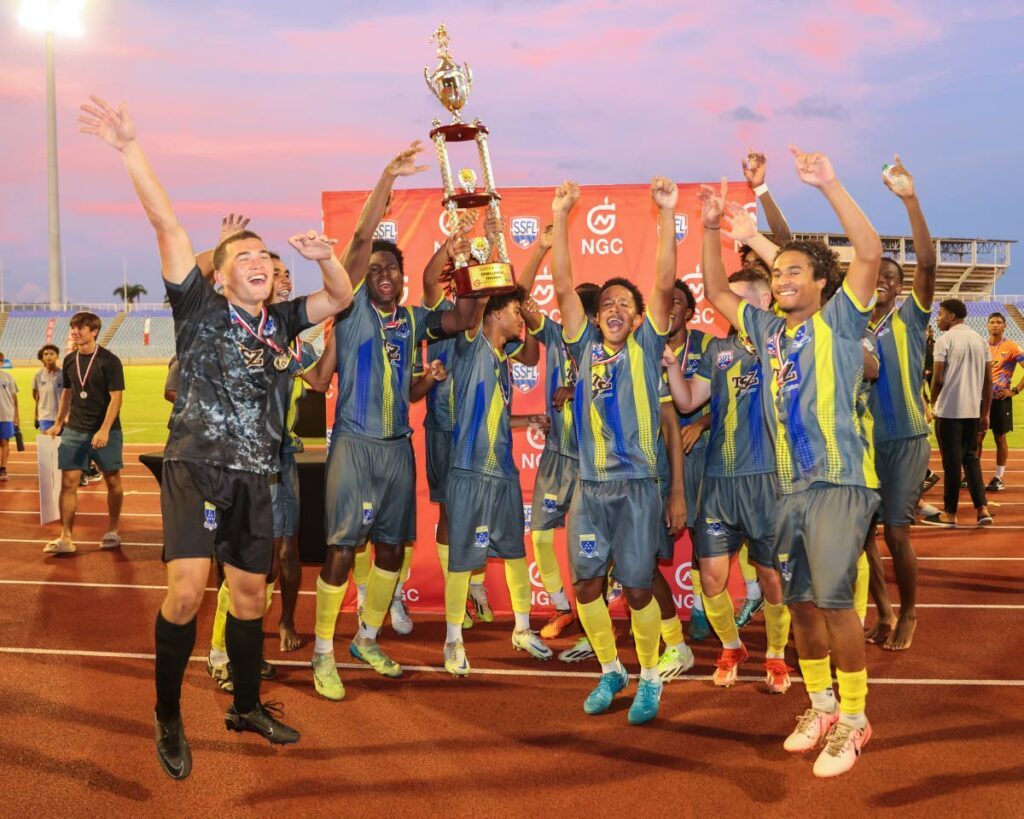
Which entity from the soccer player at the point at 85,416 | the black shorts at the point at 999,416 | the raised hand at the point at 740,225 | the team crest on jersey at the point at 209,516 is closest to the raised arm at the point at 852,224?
the raised hand at the point at 740,225

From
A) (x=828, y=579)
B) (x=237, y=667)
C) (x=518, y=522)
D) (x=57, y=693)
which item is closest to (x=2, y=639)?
(x=57, y=693)

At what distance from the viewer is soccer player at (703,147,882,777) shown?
4.18 meters

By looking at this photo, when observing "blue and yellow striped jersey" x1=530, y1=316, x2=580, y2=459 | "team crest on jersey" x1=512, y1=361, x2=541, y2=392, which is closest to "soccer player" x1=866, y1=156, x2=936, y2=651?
"blue and yellow striped jersey" x1=530, y1=316, x2=580, y2=459

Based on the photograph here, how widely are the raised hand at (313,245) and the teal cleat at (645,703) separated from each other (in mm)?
2697

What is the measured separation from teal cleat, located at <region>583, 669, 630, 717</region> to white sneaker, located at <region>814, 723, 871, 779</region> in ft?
3.68

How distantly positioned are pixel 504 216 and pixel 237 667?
396 cm

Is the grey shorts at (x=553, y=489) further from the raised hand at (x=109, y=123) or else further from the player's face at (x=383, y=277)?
the raised hand at (x=109, y=123)

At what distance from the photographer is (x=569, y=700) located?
17.3 feet

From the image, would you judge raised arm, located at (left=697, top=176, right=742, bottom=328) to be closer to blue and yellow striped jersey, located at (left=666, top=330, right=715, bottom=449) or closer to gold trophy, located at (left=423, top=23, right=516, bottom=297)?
blue and yellow striped jersey, located at (left=666, top=330, right=715, bottom=449)

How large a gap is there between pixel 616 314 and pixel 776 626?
206 centimetres

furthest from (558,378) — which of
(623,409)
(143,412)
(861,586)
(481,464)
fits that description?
(143,412)

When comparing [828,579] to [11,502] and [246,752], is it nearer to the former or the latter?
[246,752]

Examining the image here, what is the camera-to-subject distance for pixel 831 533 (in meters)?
4.19

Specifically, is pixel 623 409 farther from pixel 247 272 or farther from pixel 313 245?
pixel 247 272
